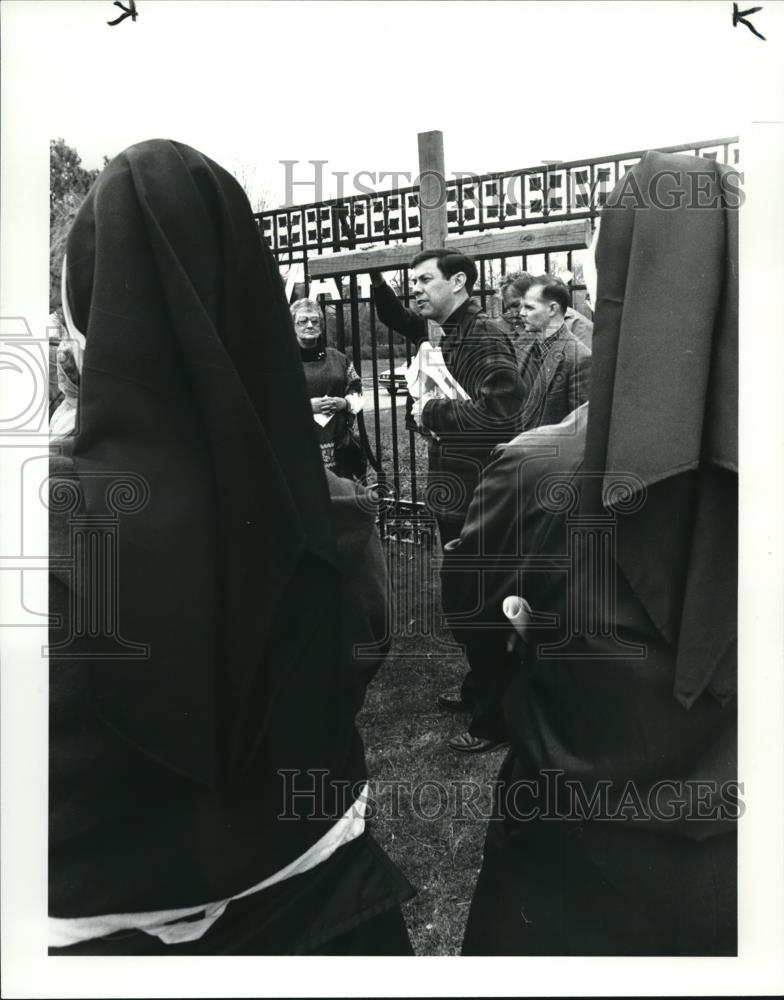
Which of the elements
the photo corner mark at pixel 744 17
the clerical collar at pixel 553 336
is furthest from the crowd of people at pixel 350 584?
the photo corner mark at pixel 744 17

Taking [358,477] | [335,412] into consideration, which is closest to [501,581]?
[358,477]

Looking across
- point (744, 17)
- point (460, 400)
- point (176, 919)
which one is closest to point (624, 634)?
point (460, 400)

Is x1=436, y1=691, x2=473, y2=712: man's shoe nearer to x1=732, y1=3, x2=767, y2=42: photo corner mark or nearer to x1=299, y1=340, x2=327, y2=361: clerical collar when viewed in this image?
x1=299, y1=340, x2=327, y2=361: clerical collar

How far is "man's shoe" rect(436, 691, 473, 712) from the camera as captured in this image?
113 inches

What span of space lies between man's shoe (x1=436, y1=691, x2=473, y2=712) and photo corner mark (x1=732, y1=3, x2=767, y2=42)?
84.9 inches

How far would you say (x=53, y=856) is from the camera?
2777 millimetres

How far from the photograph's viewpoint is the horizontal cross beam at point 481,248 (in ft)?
9.15

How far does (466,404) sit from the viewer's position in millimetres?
2828

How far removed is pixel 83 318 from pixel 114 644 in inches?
35.1

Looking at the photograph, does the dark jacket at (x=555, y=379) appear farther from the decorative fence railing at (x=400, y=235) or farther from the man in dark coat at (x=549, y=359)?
the decorative fence railing at (x=400, y=235)

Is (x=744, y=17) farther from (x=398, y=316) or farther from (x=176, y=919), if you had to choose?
(x=176, y=919)

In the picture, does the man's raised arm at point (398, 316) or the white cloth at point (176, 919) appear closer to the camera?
the white cloth at point (176, 919)

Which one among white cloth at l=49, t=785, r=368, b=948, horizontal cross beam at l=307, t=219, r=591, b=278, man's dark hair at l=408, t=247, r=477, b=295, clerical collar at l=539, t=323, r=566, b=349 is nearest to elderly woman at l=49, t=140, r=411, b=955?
white cloth at l=49, t=785, r=368, b=948

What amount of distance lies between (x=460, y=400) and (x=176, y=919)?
168 cm
